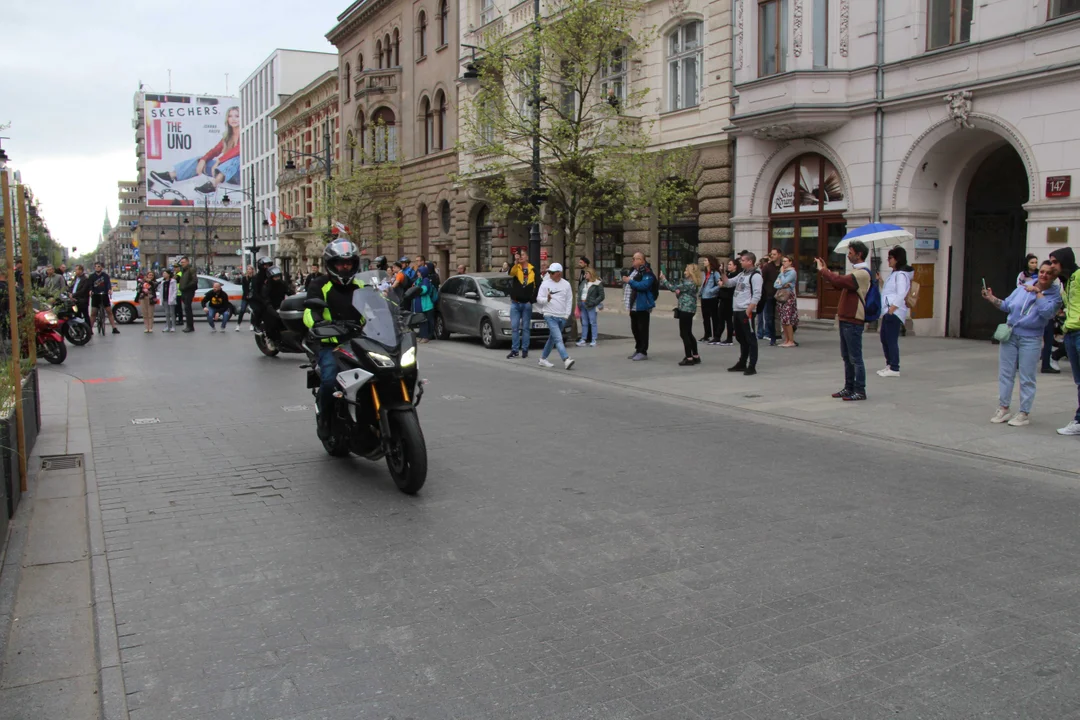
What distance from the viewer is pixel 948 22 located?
17719mm

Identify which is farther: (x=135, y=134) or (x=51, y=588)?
(x=135, y=134)

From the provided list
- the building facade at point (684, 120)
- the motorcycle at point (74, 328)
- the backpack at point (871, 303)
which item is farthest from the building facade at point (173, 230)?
the backpack at point (871, 303)

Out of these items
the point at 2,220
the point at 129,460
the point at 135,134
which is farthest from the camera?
the point at 135,134

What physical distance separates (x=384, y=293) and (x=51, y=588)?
3042 millimetres

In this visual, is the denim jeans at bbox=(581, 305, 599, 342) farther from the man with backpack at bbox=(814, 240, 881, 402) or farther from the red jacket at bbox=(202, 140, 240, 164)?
the red jacket at bbox=(202, 140, 240, 164)

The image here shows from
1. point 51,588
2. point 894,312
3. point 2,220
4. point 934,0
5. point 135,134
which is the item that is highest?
point 135,134

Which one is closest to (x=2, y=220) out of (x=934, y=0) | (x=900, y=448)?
(x=900, y=448)

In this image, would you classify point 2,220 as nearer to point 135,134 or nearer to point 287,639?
point 287,639

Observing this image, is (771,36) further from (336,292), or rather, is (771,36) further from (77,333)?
(336,292)

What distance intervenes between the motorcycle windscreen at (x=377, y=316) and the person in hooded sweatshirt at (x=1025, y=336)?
5.64 metres

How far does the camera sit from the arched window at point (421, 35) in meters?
38.7

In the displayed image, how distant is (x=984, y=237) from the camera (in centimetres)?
1881

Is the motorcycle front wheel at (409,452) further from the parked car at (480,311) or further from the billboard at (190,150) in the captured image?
the billboard at (190,150)

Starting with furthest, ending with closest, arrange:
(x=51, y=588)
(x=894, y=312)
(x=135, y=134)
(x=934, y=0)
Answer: (x=135, y=134), (x=934, y=0), (x=894, y=312), (x=51, y=588)
